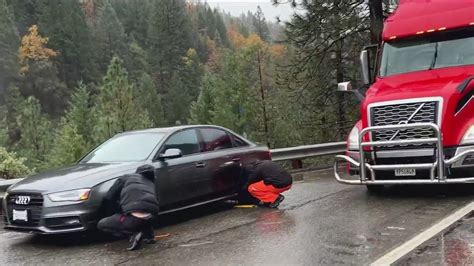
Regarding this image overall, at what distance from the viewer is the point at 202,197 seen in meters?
8.70

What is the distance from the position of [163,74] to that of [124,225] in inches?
3559

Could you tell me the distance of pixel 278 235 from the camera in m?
7.12

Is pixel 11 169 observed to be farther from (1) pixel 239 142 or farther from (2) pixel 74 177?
(2) pixel 74 177

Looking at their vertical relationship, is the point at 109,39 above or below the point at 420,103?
above

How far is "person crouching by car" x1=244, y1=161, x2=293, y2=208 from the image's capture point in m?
9.05

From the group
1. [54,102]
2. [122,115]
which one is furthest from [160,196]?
[54,102]

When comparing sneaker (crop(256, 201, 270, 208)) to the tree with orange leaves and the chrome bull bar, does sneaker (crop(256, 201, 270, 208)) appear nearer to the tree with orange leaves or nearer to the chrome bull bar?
the chrome bull bar

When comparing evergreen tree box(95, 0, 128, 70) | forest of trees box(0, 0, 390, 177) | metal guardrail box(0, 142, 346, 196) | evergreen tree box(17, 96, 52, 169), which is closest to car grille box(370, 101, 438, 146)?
metal guardrail box(0, 142, 346, 196)

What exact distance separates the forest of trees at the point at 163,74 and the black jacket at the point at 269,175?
9.30 metres

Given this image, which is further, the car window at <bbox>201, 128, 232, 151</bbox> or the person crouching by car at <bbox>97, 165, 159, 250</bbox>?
the car window at <bbox>201, 128, 232, 151</bbox>

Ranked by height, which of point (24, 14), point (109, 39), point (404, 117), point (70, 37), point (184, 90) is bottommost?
point (404, 117)

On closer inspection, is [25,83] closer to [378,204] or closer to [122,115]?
[122,115]

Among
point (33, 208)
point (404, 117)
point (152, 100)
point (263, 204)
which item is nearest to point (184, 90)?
point (152, 100)

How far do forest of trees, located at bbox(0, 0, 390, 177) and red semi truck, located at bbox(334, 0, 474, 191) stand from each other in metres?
8.94
